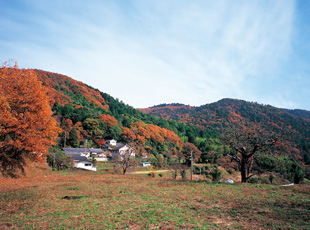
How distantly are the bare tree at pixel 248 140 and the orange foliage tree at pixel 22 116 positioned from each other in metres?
19.6

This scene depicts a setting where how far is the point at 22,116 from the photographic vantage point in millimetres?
18875

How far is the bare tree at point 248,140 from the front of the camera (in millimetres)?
20016

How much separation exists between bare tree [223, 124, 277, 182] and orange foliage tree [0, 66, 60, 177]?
19560mm

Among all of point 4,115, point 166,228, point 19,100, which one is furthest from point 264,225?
point 19,100

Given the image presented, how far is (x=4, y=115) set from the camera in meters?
17.2

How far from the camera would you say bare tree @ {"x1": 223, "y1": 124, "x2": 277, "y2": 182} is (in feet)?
65.7

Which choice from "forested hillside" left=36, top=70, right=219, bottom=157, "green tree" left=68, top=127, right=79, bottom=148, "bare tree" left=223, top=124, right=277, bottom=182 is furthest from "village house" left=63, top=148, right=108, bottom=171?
"bare tree" left=223, top=124, right=277, bottom=182

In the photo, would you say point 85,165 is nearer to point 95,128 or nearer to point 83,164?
point 83,164

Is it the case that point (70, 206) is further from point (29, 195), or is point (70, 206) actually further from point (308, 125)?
point (308, 125)

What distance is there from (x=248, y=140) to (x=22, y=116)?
76.0ft

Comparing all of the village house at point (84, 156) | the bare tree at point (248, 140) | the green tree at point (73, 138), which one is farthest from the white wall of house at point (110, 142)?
the bare tree at point (248, 140)

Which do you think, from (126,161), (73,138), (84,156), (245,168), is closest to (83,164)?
(84,156)

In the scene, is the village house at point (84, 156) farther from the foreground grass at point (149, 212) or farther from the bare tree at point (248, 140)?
the foreground grass at point (149, 212)

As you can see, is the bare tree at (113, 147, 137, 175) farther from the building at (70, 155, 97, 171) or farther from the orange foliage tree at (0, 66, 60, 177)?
the orange foliage tree at (0, 66, 60, 177)
